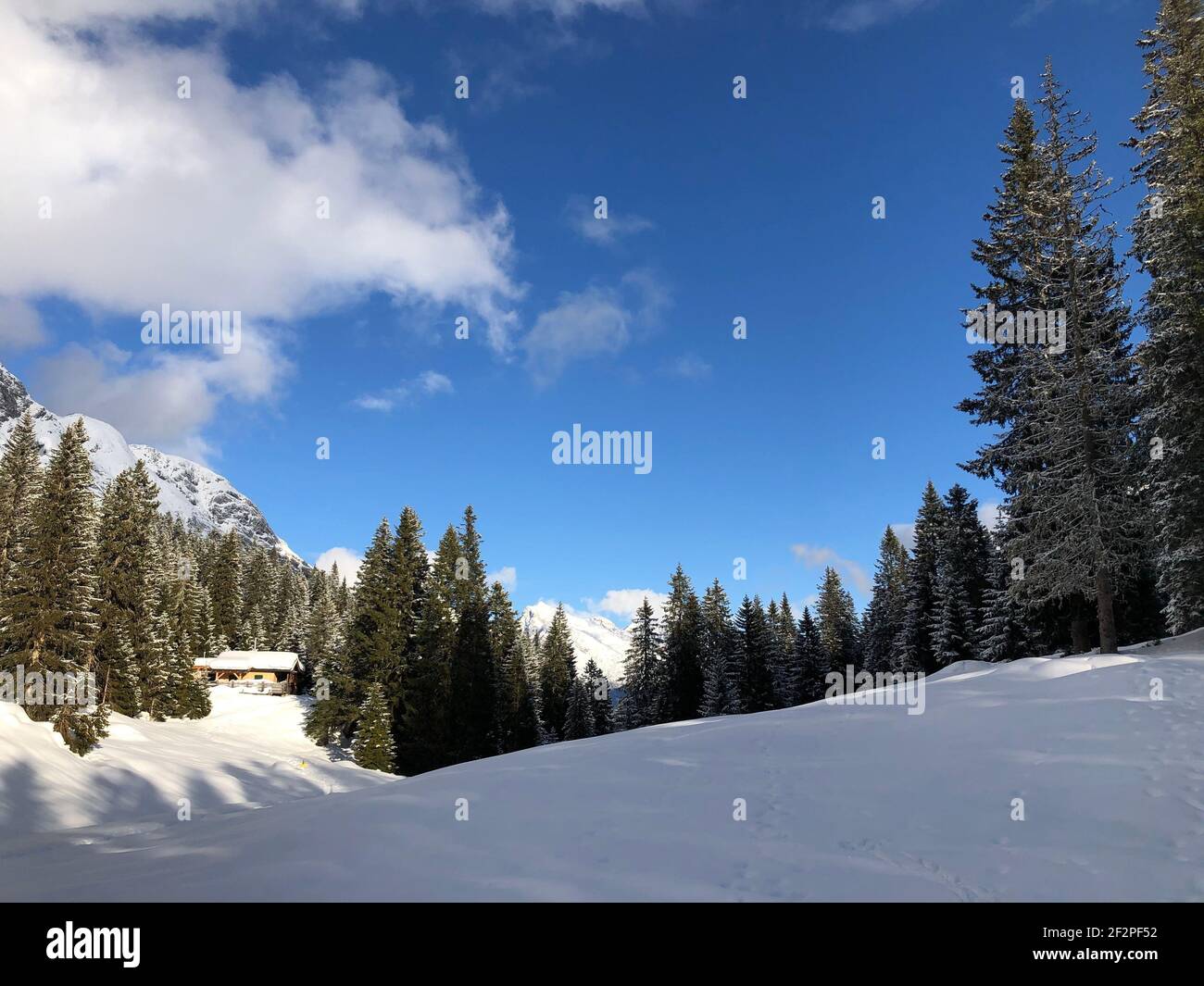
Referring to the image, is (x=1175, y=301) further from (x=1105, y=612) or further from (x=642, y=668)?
(x=642, y=668)

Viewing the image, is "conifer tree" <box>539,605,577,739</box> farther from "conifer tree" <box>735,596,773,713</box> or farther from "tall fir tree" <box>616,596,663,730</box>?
"conifer tree" <box>735,596,773,713</box>

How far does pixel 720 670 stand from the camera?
52062 millimetres

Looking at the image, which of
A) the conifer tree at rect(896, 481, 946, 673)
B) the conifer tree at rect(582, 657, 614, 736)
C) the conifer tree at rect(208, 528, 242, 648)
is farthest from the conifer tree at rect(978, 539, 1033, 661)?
the conifer tree at rect(208, 528, 242, 648)

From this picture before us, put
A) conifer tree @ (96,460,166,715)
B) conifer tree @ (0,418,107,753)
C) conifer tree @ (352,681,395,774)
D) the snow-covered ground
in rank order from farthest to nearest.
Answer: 1. conifer tree @ (96,460,166,715)
2. conifer tree @ (352,681,395,774)
3. conifer tree @ (0,418,107,753)
4. the snow-covered ground

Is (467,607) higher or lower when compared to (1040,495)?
lower

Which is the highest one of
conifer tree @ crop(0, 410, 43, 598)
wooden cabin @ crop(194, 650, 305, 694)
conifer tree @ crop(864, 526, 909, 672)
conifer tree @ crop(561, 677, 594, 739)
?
conifer tree @ crop(0, 410, 43, 598)

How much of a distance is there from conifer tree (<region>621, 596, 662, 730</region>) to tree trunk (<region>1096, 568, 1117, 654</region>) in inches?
1620

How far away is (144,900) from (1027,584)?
25.8 metres

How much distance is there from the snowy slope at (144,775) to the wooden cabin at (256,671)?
2344 cm

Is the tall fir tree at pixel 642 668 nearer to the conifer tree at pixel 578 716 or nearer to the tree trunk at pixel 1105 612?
the conifer tree at pixel 578 716

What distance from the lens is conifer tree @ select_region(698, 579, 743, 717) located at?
166 ft

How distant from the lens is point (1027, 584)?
75.2ft
